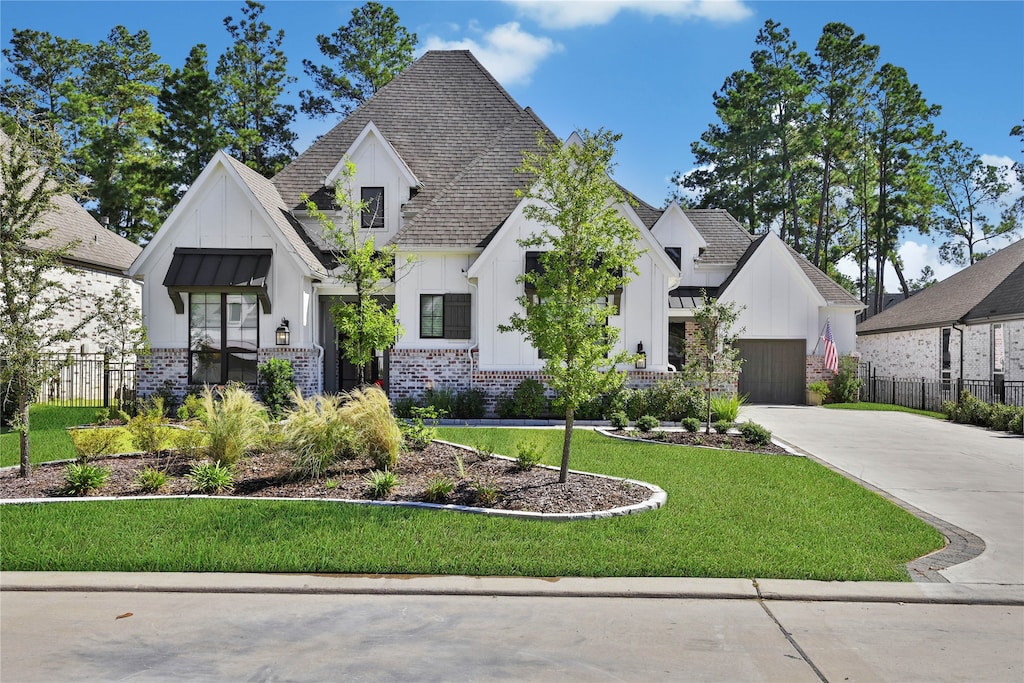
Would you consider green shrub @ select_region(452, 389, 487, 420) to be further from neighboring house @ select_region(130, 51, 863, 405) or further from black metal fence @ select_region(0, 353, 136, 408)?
black metal fence @ select_region(0, 353, 136, 408)

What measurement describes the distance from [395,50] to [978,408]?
31.9 meters

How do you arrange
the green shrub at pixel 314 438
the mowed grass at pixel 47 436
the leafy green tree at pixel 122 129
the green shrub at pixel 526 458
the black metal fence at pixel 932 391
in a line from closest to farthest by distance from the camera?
the green shrub at pixel 314 438
the green shrub at pixel 526 458
the mowed grass at pixel 47 436
the black metal fence at pixel 932 391
the leafy green tree at pixel 122 129

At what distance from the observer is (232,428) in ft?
30.1

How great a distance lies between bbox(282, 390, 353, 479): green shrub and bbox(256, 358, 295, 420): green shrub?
293 inches

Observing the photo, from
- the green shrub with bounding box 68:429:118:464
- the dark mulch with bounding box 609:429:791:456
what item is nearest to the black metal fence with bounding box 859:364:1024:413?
the dark mulch with bounding box 609:429:791:456

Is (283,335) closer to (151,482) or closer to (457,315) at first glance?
(457,315)

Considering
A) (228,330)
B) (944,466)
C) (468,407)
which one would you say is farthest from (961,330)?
(228,330)

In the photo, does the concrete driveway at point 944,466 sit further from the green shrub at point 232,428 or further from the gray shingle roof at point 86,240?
the gray shingle roof at point 86,240

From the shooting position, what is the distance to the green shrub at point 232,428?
9094 millimetres

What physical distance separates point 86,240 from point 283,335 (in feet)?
33.3

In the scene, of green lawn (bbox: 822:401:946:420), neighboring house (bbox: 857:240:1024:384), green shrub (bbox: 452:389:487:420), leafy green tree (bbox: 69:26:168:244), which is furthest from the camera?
leafy green tree (bbox: 69:26:168:244)

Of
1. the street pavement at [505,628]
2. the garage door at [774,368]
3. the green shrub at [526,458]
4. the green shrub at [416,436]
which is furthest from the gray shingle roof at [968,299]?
the street pavement at [505,628]

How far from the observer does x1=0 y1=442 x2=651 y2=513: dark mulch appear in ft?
25.8

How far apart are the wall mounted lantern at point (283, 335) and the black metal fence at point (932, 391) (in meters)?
19.8
